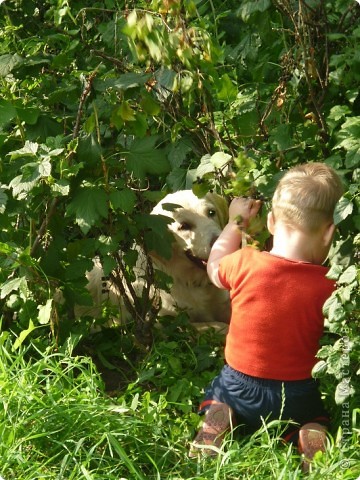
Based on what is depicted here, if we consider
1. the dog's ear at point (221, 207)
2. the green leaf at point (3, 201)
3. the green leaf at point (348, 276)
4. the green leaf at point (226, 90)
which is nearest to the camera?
the green leaf at point (348, 276)

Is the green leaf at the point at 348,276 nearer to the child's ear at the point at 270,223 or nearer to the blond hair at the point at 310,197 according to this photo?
the blond hair at the point at 310,197

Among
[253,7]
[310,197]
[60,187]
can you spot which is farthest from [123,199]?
[253,7]

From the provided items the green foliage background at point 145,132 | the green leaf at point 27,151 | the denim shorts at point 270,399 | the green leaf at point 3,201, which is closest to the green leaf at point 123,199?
the green foliage background at point 145,132

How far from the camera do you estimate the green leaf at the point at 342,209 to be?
11.2 ft

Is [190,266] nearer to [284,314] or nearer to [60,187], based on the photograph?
[60,187]

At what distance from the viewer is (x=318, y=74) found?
4082 mm

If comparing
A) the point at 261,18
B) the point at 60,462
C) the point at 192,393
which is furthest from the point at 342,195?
the point at 60,462

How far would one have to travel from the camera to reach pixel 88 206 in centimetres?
412

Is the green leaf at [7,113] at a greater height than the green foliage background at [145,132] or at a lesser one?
greater

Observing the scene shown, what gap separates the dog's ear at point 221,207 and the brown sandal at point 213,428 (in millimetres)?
1532

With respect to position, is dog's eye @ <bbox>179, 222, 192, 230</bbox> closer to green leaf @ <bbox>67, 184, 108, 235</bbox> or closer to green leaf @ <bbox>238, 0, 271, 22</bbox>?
green leaf @ <bbox>67, 184, 108, 235</bbox>

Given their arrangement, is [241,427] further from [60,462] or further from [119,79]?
[119,79]

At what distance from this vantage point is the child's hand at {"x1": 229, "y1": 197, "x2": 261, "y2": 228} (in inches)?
162

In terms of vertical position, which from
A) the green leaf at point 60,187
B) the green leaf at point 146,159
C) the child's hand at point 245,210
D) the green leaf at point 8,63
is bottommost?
the child's hand at point 245,210
